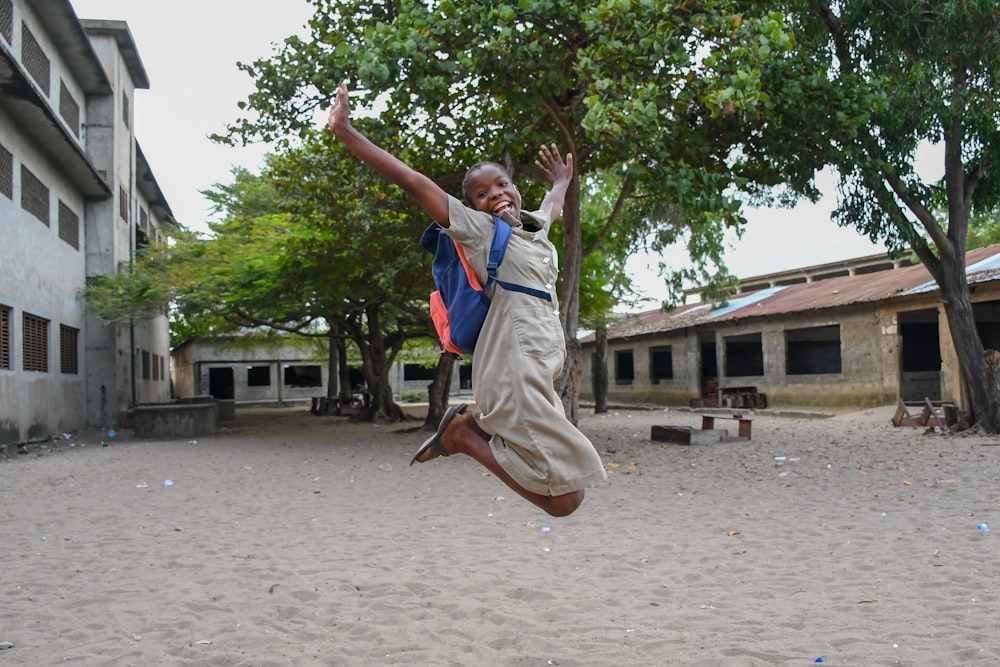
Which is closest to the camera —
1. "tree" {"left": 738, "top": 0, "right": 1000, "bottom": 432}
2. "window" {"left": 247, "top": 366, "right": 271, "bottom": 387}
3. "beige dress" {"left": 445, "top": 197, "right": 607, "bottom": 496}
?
"beige dress" {"left": 445, "top": 197, "right": 607, "bottom": 496}

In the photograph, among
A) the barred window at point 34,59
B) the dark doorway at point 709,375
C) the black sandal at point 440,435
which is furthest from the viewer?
the dark doorway at point 709,375

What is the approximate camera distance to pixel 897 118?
11672mm

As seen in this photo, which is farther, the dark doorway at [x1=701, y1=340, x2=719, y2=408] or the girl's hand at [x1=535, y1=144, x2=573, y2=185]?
the dark doorway at [x1=701, y1=340, x2=719, y2=408]

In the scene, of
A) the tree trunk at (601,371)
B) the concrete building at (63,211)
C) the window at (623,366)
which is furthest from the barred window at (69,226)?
the window at (623,366)

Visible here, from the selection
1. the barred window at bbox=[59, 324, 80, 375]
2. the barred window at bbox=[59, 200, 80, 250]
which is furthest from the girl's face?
the barred window at bbox=[59, 200, 80, 250]

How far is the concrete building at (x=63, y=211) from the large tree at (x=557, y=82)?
17.7ft

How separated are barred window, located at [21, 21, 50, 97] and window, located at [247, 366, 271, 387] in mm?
21865

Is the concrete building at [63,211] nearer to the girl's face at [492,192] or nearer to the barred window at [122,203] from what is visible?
the barred window at [122,203]

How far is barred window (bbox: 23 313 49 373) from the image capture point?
15.0 m

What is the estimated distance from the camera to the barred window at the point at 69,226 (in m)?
17.7

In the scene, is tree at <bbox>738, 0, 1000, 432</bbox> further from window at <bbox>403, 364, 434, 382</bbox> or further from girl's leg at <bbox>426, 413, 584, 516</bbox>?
window at <bbox>403, 364, 434, 382</bbox>


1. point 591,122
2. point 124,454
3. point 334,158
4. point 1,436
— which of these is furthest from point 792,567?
point 1,436

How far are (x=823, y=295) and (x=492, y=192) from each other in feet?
67.5

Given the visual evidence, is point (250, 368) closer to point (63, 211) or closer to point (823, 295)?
point (63, 211)
